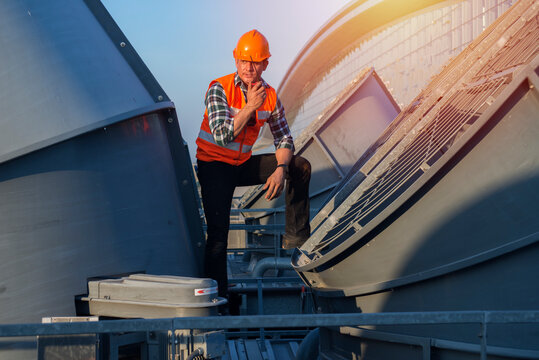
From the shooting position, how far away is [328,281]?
15.0 ft

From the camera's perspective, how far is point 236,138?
3.75 m

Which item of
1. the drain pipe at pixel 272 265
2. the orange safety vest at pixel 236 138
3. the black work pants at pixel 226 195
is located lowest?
the drain pipe at pixel 272 265

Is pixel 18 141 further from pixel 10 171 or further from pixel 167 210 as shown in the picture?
pixel 167 210

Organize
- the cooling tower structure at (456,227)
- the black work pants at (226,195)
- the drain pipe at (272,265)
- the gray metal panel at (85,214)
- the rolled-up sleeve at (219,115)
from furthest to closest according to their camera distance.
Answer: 1. the drain pipe at (272,265)
2. the black work pants at (226,195)
3. the rolled-up sleeve at (219,115)
4. the cooling tower structure at (456,227)
5. the gray metal panel at (85,214)

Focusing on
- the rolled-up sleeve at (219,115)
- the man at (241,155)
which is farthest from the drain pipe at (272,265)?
the rolled-up sleeve at (219,115)

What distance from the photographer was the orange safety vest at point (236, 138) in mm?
3635

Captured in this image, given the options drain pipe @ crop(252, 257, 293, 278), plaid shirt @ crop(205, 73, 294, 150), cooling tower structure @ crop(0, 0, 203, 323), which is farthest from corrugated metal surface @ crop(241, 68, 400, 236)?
cooling tower structure @ crop(0, 0, 203, 323)

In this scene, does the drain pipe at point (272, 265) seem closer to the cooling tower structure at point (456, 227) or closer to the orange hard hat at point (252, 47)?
the cooling tower structure at point (456, 227)

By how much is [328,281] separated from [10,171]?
2.58m

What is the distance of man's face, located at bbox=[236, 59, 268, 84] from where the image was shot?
357 centimetres

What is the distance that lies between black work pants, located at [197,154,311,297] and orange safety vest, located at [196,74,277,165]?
50 millimetres

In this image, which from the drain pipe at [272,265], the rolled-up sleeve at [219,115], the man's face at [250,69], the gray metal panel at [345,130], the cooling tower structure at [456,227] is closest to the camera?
the cooling tower structure at [456,227]

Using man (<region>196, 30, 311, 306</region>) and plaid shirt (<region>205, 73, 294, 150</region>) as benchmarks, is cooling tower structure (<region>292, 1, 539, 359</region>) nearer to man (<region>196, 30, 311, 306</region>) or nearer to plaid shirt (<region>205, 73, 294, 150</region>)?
man (<region>196, 30, 311, 306</region>)

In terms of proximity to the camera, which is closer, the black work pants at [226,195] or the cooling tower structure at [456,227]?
the cooling tower structure at [456,227]
